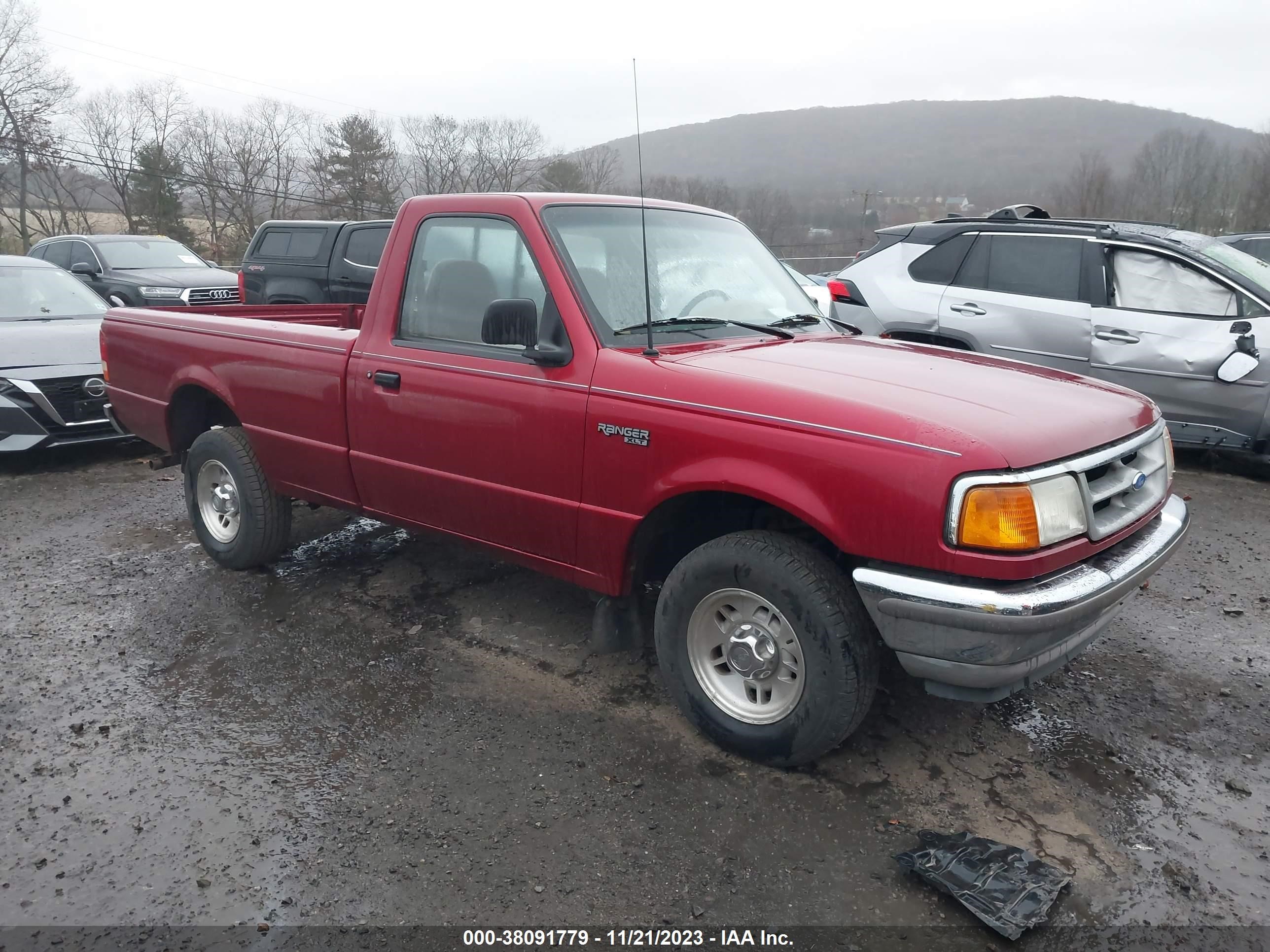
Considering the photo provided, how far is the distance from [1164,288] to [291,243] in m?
9.94

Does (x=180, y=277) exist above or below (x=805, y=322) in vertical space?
above

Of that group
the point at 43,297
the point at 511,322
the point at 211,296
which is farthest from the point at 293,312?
the point at 211,296

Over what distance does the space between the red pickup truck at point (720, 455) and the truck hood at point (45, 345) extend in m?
3.23

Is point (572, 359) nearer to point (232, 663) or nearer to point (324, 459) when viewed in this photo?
point (324, 459)

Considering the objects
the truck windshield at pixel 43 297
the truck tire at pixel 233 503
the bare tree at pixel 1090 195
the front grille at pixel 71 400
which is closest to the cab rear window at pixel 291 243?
the truck windshield at pixel 43 297

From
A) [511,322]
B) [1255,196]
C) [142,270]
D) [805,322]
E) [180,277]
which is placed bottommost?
[805,322]

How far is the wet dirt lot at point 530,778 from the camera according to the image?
2469 millimetres

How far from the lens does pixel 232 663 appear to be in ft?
12.7

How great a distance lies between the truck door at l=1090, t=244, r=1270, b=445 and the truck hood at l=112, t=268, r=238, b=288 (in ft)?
39.1

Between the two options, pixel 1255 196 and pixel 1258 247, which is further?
pixel 1255 196

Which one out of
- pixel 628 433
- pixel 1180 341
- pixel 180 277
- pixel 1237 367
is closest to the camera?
pixel 628 433

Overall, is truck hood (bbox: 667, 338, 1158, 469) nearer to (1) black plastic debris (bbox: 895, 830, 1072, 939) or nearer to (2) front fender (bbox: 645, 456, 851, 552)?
(2) front fender (bbox: 645, 456, 851, 552)

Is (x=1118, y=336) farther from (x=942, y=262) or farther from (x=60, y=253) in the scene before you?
(x=60, y=253)

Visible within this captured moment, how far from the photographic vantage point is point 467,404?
3537 mm
